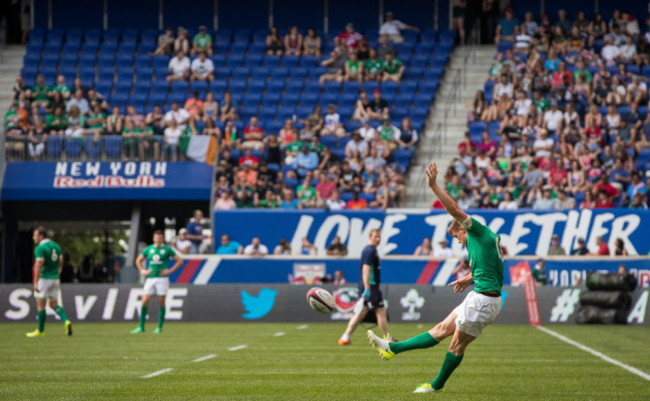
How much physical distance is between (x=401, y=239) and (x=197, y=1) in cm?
1635

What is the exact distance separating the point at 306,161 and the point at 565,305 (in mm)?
8747

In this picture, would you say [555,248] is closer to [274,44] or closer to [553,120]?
[553,120]

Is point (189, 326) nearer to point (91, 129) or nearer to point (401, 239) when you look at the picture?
point (401, 239)

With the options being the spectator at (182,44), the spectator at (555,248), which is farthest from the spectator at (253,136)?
the spectator at (555,248)

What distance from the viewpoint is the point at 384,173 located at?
30.5 meters

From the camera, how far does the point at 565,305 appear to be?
2611 cm

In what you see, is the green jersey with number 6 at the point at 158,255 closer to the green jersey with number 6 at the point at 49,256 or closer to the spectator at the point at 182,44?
the green jersey with number 6 at the point at 49,256

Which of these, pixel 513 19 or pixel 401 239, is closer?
pixel 401 239

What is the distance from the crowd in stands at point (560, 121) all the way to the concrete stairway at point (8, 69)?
14.8m

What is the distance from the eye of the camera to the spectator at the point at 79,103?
3381cm

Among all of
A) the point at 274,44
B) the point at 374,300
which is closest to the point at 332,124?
the point at 274,44

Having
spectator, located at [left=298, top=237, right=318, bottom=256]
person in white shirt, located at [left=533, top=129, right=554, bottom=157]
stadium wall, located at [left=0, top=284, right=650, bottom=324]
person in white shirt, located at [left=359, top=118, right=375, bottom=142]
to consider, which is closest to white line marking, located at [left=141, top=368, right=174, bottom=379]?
stadium wall, located at [left=0, top=284, right=650, bottom=324]

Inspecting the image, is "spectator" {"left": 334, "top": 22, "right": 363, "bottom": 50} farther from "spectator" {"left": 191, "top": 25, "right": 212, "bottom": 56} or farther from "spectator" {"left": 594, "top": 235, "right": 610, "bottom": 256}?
"spectator" {"left": 594, "top": 235, "right": 610, "bottom": 256}

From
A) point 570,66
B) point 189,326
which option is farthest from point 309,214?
point 570,66
